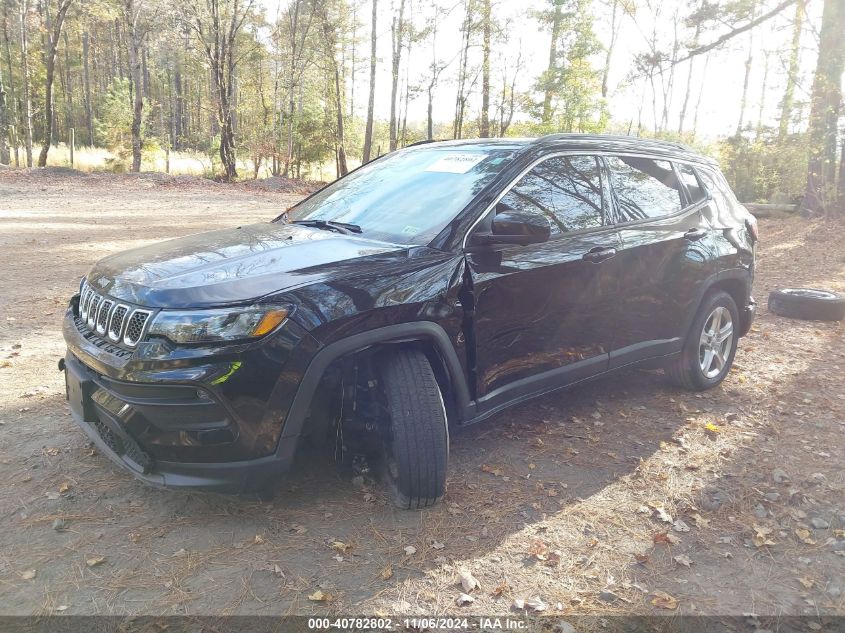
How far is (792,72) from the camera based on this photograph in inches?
579

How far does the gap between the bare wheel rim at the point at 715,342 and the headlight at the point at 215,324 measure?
3.42 m

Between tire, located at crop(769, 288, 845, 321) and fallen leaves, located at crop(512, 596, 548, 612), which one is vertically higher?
tire, located at crop(769, 288, 845, 321)

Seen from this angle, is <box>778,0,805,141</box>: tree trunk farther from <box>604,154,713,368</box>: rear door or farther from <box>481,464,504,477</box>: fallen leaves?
<box>481,464,504,477</box>: fallen leaves

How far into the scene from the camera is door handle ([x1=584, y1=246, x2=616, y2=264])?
3.61 metres

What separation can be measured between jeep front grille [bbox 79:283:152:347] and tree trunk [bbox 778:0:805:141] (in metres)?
16.5

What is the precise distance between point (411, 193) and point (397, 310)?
3.43 ft

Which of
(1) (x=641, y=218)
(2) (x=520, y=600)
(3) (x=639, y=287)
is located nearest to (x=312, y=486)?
(2) (x=520, y=600)

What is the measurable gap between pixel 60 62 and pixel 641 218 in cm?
5316

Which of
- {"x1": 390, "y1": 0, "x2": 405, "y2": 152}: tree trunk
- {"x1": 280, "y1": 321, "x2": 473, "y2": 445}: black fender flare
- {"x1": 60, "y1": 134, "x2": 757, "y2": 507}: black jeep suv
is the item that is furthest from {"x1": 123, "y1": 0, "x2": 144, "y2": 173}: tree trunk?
{"x1": 280, "y1": 321, "x2": 473, "y2": 445}: black fender flare

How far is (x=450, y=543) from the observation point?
9.11 feet

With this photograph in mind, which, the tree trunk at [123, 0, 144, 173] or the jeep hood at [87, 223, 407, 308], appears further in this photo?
the tree trunk at [123, 0, 144, 173]

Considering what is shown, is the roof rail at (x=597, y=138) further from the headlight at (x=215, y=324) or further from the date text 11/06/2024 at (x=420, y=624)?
the date text 11/06/2024 at (x=420, y=624)

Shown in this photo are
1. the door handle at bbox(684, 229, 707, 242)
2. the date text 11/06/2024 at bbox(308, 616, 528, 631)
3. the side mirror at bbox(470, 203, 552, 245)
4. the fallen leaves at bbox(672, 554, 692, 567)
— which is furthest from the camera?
the door handle at bbox(684, 229, 707, 242)

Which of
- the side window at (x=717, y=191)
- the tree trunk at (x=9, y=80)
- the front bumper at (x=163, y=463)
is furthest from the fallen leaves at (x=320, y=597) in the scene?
the tree trunk at (x=9, y=80)
